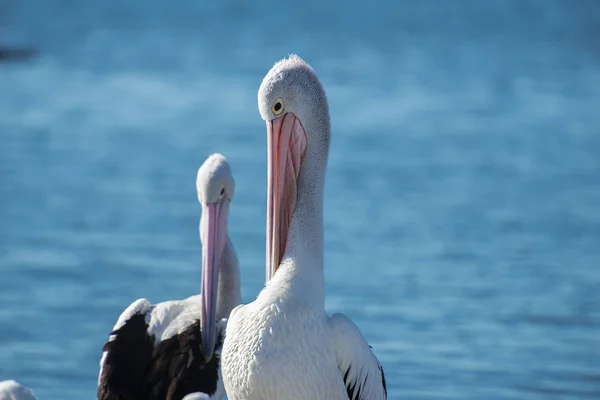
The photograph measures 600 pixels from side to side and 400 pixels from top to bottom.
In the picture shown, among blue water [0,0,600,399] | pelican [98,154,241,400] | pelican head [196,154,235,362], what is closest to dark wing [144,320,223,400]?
pelican [98,154,241,400]

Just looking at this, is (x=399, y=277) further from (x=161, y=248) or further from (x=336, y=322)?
(x=336, y=322)

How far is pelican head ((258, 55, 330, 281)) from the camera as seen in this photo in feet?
14.8

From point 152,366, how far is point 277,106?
131cm

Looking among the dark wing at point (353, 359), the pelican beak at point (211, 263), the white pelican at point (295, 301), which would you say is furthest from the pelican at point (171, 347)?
the dark wing at point (353, 359)

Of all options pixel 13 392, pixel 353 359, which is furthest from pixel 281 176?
pixel 13 392

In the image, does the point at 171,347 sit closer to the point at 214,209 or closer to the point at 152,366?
the point at 152,366

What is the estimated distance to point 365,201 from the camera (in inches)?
429

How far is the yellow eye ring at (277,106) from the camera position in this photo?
14.9 feet

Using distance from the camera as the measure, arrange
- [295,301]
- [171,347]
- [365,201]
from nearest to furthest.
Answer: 1. [295,301]
2. [171,347]
3. [365,201]

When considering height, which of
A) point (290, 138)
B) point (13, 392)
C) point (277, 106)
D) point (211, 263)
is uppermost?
point (277, 106)

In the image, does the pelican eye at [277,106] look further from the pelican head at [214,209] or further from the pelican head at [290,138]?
the pelican head at [214,209]

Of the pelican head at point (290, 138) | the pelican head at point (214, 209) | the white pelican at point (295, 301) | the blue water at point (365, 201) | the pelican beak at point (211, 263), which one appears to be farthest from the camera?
the blue water at point (365, 201)

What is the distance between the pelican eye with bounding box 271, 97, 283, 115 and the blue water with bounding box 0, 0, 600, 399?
235cm

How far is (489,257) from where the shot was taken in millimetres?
9016
